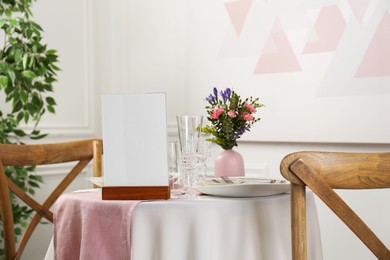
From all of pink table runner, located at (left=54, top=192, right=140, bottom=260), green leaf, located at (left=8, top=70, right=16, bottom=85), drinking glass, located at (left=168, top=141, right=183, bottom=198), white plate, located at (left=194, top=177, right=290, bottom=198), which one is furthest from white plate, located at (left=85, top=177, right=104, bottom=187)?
green leaf, located at (left=8, top=70, right=16, bottom=85)

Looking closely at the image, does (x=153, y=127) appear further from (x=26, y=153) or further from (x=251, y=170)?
(x=251, y=170)

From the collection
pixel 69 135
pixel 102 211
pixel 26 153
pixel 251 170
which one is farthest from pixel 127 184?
pixel 69 135

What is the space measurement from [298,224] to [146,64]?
2.68 metres

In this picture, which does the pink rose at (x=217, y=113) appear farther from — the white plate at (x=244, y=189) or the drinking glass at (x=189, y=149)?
the white plate at (x=244, y=189)

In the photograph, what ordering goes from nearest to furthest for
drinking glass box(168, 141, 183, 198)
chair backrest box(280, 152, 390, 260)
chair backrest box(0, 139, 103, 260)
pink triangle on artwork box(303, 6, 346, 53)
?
chair backrest box(280, 152, 390, 260) < drinking glass box(168, 141, 183, 198) < chair backrest box(0, 139, 103, 260) < pink triangle on artwork box(303, 6, 346, 53)

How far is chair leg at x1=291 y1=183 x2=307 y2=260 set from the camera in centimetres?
129

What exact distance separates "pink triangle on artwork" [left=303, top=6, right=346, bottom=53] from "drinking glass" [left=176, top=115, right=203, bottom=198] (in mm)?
1285

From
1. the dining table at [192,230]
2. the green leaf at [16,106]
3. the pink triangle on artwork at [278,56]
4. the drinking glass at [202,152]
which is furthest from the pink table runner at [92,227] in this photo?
the pink triangle on artwork at [278,56]

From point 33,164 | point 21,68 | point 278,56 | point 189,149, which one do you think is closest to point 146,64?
point 278,56

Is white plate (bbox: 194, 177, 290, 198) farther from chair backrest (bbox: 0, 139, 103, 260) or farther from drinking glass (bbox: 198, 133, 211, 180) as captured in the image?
chair backrest (bbox: 0, 139, 103, 260)

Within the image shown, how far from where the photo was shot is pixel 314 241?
1.79 meters

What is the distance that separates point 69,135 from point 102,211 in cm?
207

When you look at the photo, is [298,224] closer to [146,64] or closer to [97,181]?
[97,181]

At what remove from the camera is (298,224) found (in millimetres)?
1296
